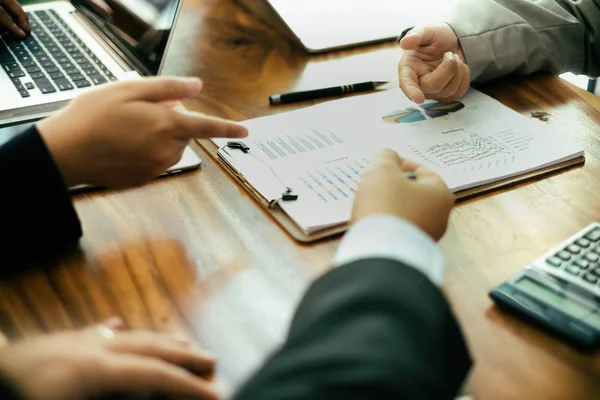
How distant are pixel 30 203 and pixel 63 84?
379 millimetres

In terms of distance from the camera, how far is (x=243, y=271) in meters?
0.60

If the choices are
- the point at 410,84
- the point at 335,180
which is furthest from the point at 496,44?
the point at 335,180

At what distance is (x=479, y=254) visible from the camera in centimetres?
63

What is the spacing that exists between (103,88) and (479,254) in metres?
0.41

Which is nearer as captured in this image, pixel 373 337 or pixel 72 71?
pixel 373 337

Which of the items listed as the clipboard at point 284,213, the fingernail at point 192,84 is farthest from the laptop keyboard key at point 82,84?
the fingernail at point 192,84

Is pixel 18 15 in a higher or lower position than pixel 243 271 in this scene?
higher

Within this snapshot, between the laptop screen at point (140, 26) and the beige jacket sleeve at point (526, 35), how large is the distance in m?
0.42

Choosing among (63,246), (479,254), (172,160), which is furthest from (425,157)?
(63,246)

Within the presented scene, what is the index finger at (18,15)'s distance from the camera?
44.0 inches

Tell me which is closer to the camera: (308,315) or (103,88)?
(308,315)

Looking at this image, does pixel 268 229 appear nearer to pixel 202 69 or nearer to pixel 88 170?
pixel 88 170

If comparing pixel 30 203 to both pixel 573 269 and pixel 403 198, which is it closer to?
pixel 403 198

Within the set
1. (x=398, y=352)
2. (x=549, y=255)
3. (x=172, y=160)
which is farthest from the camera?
(x=172, y=160)
